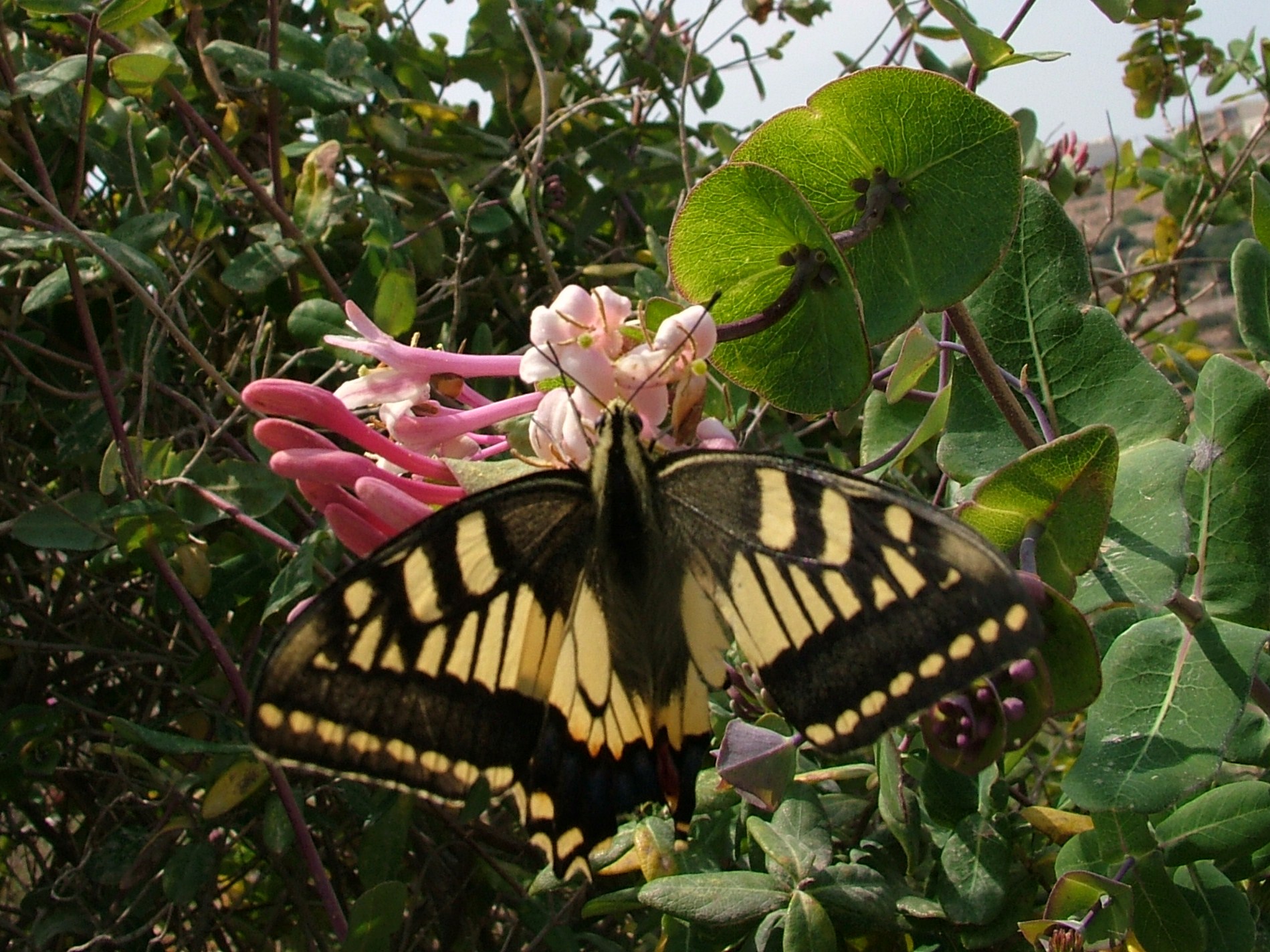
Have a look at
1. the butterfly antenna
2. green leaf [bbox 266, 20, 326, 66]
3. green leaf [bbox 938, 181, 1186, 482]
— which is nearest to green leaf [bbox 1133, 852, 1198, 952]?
green leaf [bbox 938, 181, 1186, 482]

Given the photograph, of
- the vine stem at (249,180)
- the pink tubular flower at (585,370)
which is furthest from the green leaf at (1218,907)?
the vine stem at (249,180)

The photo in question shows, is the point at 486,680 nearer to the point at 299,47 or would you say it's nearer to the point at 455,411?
the point at 455,411

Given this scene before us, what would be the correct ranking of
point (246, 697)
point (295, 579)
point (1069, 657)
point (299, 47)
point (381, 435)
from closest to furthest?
1. point (1069, 657)
2. point (381, 435)
3. point (295, 579)
4. point (246, 697)
5. point (299, 47)

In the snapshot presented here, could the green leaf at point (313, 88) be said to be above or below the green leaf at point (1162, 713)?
above

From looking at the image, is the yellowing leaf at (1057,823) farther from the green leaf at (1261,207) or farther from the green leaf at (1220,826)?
the green leaf at (1261,207)

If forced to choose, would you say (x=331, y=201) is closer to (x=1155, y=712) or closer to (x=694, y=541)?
(x=694, y=541)

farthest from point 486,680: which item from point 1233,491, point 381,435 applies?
point 1233,491

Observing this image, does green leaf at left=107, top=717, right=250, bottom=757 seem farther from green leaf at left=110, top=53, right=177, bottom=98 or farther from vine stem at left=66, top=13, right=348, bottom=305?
green leaf at left=110, top=53, right=177, bottom=98
